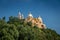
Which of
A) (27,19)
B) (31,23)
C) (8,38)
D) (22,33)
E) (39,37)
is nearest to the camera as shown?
(8,38)

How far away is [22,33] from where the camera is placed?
4650cm

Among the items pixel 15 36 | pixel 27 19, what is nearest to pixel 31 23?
pixel 27 19

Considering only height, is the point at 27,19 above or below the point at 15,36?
above

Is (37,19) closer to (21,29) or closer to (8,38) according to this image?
(21,29)

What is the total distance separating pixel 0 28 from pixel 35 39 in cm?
596

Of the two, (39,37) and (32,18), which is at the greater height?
(32,18)

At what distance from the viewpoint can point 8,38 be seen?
1672 inches

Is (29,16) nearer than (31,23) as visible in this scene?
No

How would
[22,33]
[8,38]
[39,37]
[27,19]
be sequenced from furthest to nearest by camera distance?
[27,19], [39,37], [22,33], [8,38]

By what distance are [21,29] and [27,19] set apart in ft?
67.7

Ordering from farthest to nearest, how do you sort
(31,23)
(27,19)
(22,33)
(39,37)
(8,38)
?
(27,19) → (31,23) → (39,37) → (22,33) → (8,38)

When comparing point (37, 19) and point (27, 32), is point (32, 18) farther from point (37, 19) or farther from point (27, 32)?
point (27, 32)

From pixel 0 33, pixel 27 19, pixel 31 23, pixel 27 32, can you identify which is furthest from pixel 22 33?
pixel 27 19

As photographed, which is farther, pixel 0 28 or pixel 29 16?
pixel 29 16
